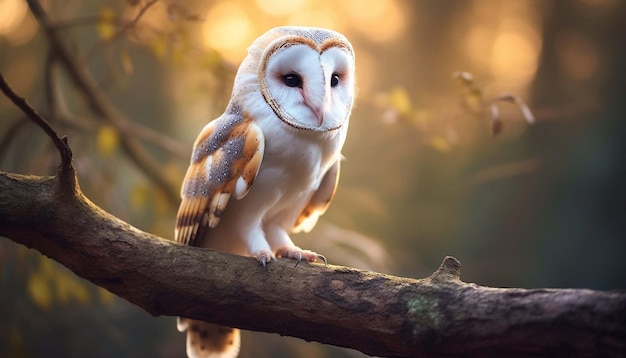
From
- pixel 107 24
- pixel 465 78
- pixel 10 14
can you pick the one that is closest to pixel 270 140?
pixel 465 78

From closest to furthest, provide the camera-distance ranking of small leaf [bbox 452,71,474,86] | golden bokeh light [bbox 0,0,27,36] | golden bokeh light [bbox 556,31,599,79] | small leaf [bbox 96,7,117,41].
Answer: small leaf [bbox 452,71,474,86], small leaf [bbox 96,7,117,41], golden bokeh light [bbox 0,0,27,36], golden bokeh light [bbox 556,31,599,79]

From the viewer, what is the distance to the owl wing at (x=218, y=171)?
45.0 inches

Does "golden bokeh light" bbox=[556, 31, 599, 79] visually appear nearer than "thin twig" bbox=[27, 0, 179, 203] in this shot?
No

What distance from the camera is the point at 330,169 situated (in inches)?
53.9

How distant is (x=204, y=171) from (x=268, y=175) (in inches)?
6.1

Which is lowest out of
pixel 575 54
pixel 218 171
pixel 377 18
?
pixel 218 171

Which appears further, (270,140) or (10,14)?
(10,14)

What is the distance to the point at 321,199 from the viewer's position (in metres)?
1.42

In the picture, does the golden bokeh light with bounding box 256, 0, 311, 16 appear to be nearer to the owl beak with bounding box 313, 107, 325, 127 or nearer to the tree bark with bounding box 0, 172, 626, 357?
the owl beak with bounding box 313, 107, 325, 127

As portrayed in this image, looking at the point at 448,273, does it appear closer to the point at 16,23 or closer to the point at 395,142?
the point at 395,142

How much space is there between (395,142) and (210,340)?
1418mm

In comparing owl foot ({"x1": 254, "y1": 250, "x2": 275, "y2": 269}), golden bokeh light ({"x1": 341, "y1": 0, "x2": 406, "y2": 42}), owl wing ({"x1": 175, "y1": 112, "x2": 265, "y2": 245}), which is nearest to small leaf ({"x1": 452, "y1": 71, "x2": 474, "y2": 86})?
owl wing ({"x1": 175, "y1": 112, "x2": 265, "y2": 245})

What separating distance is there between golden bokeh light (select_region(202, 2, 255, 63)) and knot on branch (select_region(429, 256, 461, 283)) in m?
1.28

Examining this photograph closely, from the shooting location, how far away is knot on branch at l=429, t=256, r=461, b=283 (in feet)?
3.09
